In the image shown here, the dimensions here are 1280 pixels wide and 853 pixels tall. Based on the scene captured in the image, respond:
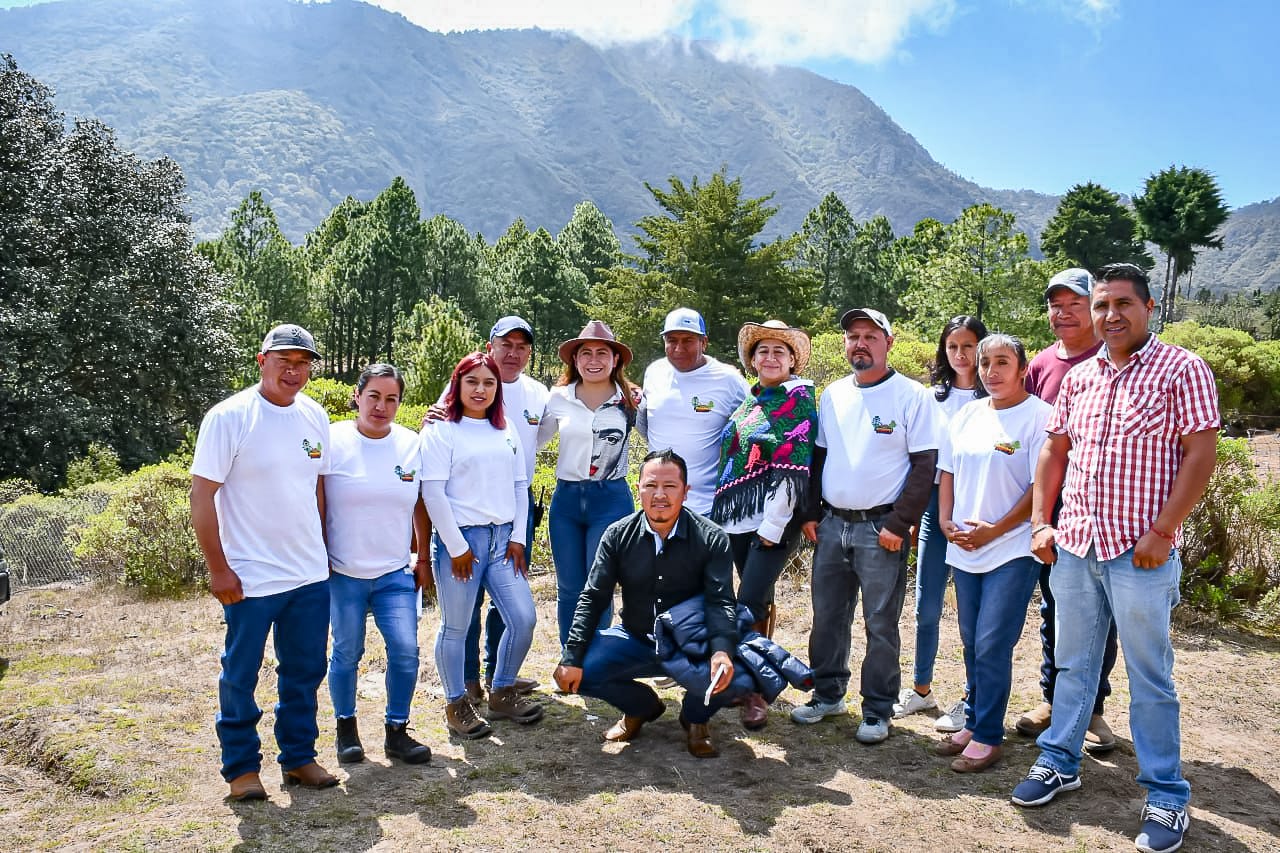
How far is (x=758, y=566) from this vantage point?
4.79 metres

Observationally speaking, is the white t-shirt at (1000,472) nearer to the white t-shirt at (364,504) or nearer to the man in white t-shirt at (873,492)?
the man in white t-shirt at (873,492)

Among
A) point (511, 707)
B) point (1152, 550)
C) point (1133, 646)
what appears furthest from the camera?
point (511, 707)

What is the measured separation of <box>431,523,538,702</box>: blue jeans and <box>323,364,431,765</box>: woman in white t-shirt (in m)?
0.25

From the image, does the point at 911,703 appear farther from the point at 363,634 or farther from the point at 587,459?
the point at 363,634

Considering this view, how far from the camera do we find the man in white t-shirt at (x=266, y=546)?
148 inches

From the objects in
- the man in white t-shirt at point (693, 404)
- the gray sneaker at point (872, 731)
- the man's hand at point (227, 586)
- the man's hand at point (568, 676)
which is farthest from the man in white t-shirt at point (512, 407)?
the gray sneaker at point (872, 731)

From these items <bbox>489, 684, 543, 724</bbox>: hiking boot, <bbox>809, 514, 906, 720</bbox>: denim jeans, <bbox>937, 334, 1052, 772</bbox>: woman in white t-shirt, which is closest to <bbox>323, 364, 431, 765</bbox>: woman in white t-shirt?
<bbox>489, 684, 543, 724</bbox>: hiking boot

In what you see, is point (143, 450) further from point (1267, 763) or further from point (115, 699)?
point (1267, 763)

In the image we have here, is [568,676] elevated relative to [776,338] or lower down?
lower down

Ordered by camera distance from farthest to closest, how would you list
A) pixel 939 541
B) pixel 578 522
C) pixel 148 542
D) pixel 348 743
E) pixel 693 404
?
pixel 148 542, pixel 578 522, pixel 693 404, pixel 939 541, pixel 348 743

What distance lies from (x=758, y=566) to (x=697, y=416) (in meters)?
0.89

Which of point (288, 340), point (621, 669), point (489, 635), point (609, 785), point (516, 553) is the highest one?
point (288, 340)

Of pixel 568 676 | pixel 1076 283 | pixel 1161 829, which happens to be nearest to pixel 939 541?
pixel 1076 283

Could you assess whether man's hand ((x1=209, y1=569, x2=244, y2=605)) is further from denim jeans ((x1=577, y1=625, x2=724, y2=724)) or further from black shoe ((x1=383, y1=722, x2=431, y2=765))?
denim jeans ((x1=577, y1=625, x2=724, y2=724))
